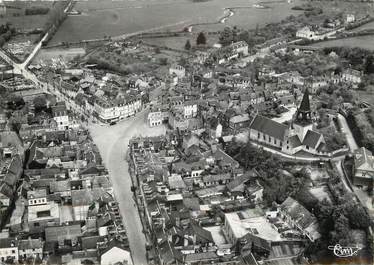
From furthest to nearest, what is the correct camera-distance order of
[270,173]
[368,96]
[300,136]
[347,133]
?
[368,96]
[347,133]
[300,136]
[270,173]

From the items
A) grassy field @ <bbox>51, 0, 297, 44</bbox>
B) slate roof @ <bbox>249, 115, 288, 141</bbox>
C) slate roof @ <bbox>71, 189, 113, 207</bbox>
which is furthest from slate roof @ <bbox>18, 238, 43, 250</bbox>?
grassy field @ <bbox>51, 0, 297, 44</bbox>

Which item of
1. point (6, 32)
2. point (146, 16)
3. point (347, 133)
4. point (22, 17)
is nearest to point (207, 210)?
point (347, 133)

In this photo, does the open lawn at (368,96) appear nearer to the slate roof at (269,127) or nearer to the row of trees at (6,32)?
the slate roof at (269,127)

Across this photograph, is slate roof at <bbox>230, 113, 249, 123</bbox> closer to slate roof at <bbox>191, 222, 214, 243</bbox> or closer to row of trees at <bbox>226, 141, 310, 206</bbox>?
row of trees at <bbox>226, 141, 310, 206</bbox>

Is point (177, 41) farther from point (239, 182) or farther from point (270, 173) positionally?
point (239, 182)

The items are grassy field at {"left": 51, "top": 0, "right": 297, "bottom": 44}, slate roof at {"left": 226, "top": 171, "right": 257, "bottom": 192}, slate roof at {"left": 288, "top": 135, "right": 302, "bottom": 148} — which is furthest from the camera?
grassy field at {"left": 51, "top": 0, "right": 297, "bottom": 44}
